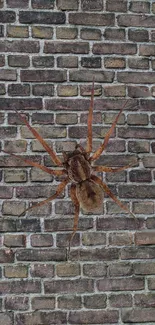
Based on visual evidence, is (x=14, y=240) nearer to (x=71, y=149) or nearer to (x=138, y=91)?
(x=71, y=149)

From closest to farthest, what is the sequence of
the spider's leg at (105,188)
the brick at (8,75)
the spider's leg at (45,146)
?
the spider's leg at (45,146) → the spider's leg at (105,188) → the brick at (8,75)

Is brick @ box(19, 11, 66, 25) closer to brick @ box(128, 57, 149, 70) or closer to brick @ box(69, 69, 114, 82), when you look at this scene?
brick @ box(69, 69, 114, 82)

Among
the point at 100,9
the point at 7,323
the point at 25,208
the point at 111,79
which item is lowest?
the point at 7,323

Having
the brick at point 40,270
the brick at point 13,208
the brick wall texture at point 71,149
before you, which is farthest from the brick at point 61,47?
the brick at point 40,270

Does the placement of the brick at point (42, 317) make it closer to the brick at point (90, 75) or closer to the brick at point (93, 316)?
the brick at point (93, 316)

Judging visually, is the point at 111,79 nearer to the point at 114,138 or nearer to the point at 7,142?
the point at 114,138

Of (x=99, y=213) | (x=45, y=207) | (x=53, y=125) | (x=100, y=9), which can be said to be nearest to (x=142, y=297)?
(x=99, y=213)
